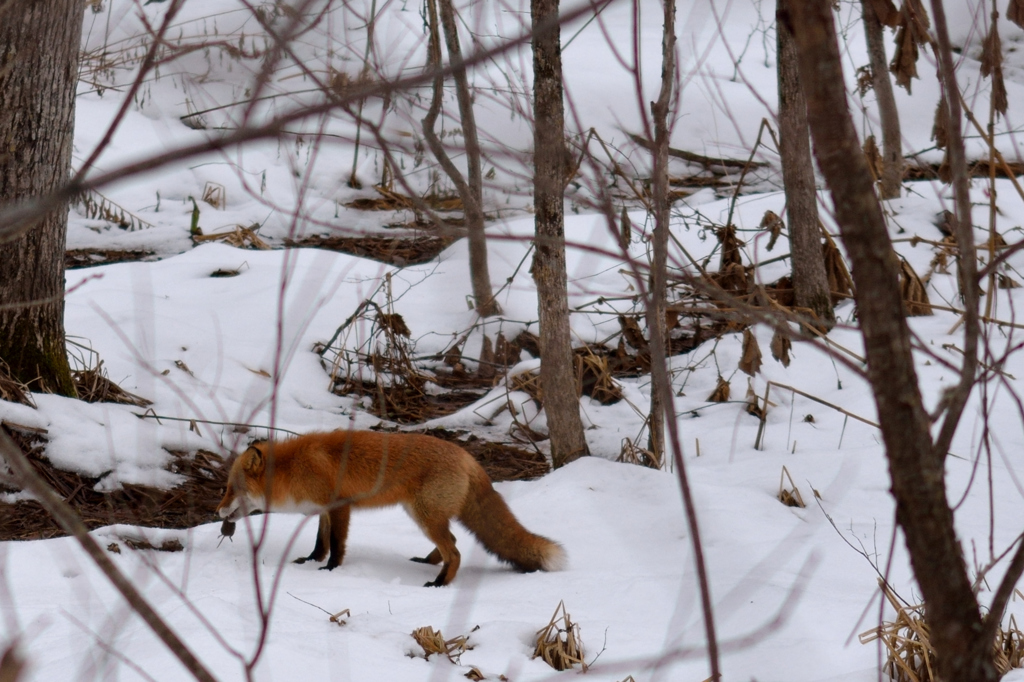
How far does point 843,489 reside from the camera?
531 centimetres

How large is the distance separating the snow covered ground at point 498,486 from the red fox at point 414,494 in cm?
16

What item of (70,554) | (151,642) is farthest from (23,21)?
(151,642)

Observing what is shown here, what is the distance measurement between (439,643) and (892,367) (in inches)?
105

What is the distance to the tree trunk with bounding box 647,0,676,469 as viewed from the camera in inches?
41.4

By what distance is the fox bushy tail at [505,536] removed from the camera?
14.2ft

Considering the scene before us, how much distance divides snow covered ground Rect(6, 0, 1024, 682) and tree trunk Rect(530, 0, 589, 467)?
229 mm

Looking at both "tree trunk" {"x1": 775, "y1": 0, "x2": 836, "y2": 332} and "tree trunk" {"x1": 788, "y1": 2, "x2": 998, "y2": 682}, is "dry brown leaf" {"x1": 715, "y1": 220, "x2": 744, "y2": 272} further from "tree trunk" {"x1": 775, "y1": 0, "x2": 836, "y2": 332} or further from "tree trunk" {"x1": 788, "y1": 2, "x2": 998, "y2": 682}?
"tree trunk" {"x1": 788, "y1": 2, "x2": 998, "y2": 682}

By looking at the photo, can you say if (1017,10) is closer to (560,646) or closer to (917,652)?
(917,652)

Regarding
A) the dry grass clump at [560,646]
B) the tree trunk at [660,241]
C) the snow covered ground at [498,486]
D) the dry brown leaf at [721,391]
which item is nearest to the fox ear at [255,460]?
the snow covered ground at [498,486]

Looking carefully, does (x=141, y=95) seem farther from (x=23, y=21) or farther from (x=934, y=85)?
(x=934, y=85)

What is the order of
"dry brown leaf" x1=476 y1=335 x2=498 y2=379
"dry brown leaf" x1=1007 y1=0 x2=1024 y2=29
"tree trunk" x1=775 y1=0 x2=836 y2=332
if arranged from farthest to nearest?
"dry brown leaf" x1=476 y1=335 x2=498 y2=379 → "tree trunk" x1=775 y1=0 x2=836 y2=332 → "dry brown leaf" x1=1007 y1=0 x2=1024 y2=29

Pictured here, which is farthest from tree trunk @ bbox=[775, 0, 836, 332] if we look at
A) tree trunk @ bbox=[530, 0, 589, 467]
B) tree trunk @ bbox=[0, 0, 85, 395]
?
tree trunk @ bbox=[0, 0, 85, 395]

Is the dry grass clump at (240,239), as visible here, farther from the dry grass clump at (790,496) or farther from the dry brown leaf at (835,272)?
the dry grass clump at (790,496)

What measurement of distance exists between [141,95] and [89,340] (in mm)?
7490
